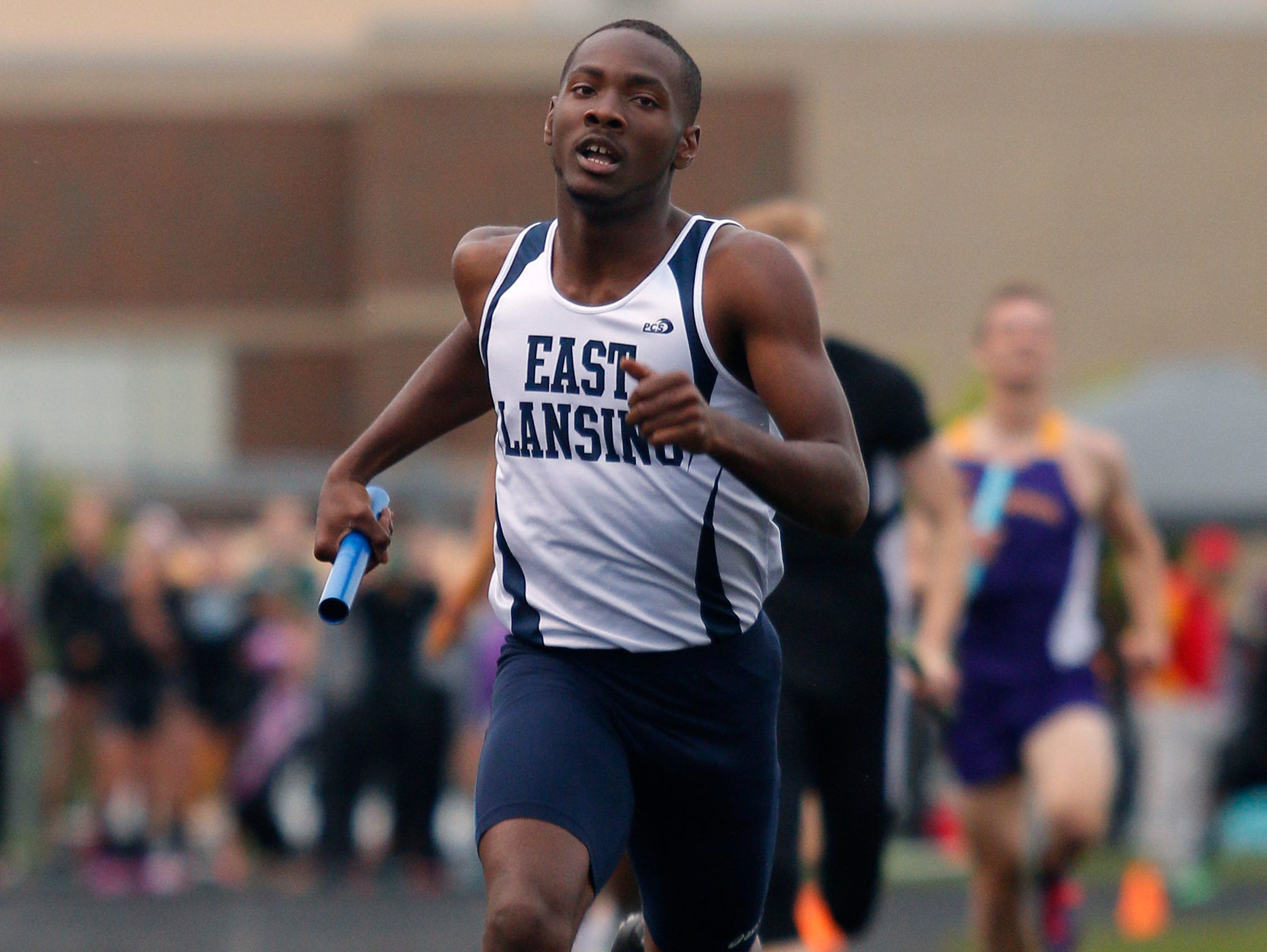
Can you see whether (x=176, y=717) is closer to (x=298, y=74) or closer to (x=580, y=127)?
(x=580, y=127)

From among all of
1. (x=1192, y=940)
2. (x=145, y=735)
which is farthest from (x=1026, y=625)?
(x=145, y=735)

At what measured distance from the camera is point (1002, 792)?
7.59m

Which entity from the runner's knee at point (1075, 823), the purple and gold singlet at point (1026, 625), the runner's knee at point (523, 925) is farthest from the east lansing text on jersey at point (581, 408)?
the purple and gold singlet at point (1026, 625)

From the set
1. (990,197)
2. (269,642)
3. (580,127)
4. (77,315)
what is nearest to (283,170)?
(77,315)

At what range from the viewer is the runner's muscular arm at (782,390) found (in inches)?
143

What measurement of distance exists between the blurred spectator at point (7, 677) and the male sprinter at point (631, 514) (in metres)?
9.12

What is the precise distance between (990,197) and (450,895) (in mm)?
29309

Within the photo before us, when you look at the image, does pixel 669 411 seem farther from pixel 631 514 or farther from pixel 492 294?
pixel 492 294

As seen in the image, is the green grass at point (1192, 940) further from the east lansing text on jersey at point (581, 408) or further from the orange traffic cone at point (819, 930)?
the east lansing text on jersey at point (581, 408)

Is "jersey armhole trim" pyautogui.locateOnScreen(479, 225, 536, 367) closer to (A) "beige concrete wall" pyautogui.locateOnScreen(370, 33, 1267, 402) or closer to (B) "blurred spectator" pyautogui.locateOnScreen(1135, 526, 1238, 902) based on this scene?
(B) "blurred spectator" pyautogui.locateOnScreen(1135, 526, 1238, 902)

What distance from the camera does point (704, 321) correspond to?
3.96 metres

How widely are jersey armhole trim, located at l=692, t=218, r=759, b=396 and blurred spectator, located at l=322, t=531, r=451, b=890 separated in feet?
28.8

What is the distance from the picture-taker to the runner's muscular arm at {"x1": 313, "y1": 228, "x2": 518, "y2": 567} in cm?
428

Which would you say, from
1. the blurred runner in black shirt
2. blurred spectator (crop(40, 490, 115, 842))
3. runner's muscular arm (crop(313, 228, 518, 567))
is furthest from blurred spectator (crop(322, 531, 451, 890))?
runner's muscular arm (crop(313, 228, 518, 567))
